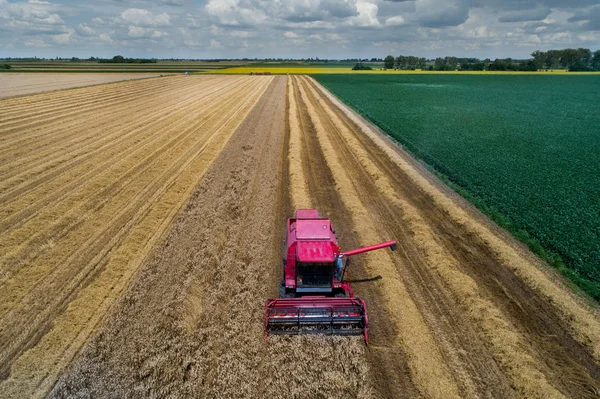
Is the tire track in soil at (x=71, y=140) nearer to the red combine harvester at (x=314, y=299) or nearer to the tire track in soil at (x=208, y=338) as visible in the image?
the tire track in soil at (x=208, y=338)

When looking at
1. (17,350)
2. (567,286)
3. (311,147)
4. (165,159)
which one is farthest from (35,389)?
(311,147)

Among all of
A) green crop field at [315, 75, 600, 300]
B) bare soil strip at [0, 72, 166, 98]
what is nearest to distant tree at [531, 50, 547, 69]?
green crop field at [315, 75, 600, 300]

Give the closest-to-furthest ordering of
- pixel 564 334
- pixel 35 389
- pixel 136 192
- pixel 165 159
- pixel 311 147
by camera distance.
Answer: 1. pixel 35 389
2. pixel 564 334
3. pixel 136 192
4. pixel 165 159
5. pixel 311 147

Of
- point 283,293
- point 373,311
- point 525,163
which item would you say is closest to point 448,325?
point 373,311

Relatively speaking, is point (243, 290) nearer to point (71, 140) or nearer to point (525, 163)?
point (525, 163)

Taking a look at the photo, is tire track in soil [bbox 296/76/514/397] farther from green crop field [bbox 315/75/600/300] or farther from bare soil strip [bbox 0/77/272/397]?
bare soil strip [bbox 0/77/272/397]

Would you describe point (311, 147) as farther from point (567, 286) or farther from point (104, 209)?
point (567, 286)
